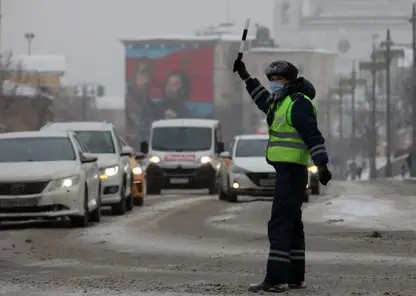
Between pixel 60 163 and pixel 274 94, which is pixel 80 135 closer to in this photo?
pixel 60 163

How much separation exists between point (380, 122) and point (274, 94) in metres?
150

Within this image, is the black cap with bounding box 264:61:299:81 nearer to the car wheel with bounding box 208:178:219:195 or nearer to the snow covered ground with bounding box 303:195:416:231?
the snow covered ground with bounding box 303:195:416:231

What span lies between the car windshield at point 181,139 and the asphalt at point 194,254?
50.7 ft

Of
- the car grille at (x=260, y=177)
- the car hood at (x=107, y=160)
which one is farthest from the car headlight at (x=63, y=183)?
the car grille at (x=260, y=177)

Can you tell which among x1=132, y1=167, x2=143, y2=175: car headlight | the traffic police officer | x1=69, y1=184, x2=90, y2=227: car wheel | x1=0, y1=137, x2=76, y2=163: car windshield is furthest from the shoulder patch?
x1=132, y1=167, x2=143, y2=175: car headlight

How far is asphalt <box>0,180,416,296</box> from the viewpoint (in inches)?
503

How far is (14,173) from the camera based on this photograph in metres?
22.7

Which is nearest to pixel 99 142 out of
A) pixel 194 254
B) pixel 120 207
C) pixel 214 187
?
pixel 120 207

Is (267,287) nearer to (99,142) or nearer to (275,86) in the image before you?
(275,86)

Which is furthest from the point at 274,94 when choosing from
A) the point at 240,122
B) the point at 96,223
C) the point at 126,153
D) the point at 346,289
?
the point at 240,122

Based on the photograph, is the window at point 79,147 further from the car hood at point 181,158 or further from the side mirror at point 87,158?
the car hood at point 181,158

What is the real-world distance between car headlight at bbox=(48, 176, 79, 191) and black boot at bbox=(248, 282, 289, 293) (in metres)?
10.6

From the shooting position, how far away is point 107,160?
94.5 ft

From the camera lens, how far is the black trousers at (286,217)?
12531mm
